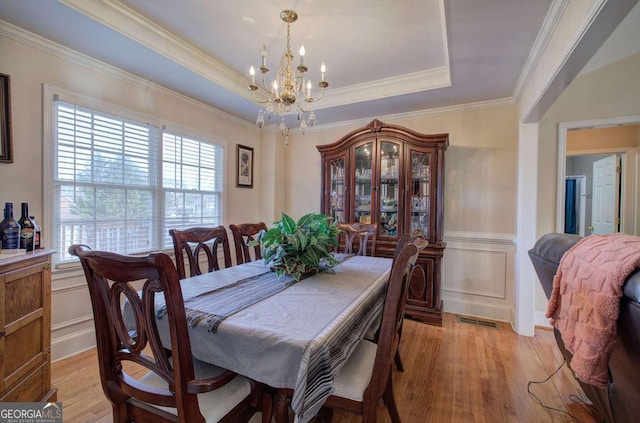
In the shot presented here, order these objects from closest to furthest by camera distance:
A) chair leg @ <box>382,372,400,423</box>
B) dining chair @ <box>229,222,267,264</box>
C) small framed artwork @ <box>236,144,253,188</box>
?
1. chair leg @ <box>382,372,400,423</box>
2. dining chair @ <box>229,222,267,264</box>
3. small framed artwork @ <box>236,144,253,188</box>

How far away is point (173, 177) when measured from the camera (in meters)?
3.01

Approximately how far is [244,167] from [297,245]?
2472 millimetres

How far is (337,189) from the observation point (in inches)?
139

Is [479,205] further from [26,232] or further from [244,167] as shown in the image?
[26,232]

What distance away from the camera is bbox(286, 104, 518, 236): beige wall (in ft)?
10.0

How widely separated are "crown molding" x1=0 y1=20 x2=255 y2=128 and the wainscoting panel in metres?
3.38

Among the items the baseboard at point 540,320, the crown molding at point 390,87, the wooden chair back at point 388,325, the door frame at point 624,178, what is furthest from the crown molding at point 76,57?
the baseboard at point 540,320

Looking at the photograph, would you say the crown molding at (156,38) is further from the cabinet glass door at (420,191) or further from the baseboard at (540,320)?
the baseboard at (540,320)

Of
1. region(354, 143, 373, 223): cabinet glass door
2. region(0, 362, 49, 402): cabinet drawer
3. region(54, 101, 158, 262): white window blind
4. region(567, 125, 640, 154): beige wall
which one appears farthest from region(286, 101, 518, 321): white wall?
region(0, 362, 49, 402): cabinet drawer

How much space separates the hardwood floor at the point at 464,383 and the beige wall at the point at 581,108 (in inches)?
36.5

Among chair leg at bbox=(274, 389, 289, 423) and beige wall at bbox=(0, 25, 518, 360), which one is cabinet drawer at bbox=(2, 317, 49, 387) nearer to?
beige wall at bbox=(0, 25, 518, 360)

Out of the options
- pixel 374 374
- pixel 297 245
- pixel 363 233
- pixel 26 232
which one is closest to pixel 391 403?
pixel 374 374

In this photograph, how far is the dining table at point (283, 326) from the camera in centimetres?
92

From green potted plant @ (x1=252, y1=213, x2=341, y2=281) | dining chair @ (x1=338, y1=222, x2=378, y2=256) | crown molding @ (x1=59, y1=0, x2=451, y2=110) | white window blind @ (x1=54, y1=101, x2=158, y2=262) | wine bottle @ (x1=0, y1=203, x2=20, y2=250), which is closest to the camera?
wine bottle @ (x1=0, y1=203, x2=20, y2=250)
